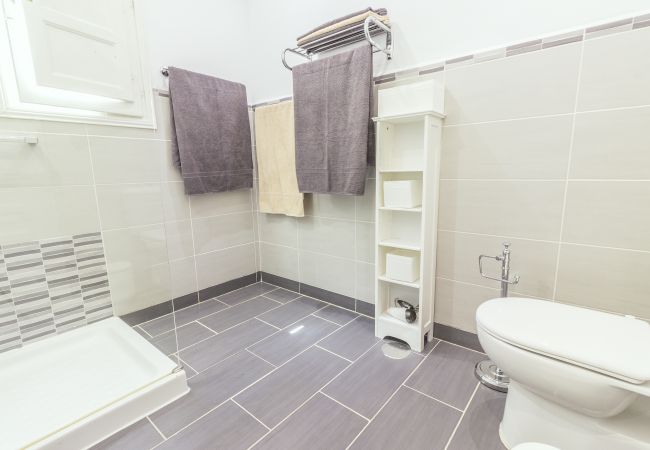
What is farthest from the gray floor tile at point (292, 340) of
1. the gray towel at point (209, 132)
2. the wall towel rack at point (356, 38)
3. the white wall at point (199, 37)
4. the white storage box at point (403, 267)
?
the white wall at point (199, 37)

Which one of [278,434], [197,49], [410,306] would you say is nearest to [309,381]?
[278,434]

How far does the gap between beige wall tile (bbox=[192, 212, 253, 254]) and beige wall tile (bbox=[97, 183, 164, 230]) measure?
0.30 metres

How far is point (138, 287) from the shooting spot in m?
1.92

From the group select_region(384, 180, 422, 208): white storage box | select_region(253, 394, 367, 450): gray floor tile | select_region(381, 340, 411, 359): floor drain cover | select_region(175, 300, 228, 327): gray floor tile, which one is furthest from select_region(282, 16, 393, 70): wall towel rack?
select_region(175, 300, 228, 327): gray floor tile

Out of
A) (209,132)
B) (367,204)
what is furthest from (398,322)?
(209,132)

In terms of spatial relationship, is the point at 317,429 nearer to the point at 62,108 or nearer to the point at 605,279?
the point at 605,279

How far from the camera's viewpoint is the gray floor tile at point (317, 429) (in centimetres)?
109

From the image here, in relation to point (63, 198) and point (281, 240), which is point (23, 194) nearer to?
point (63, 198)

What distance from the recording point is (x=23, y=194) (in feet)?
4.92

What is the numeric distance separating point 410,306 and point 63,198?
1.94m

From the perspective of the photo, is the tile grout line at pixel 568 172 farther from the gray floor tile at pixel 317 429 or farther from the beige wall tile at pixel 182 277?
the beige wall tile at pixel 182 277

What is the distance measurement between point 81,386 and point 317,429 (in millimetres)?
1057

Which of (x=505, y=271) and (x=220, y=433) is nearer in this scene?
(x=220, y=433)

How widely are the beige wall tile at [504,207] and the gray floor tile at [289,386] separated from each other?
918 mm
